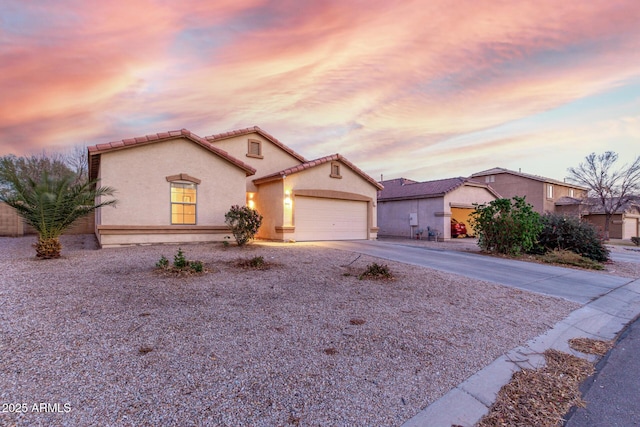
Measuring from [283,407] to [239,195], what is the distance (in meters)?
12.1

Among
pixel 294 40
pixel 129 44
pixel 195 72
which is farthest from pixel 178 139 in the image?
pixel 294 40

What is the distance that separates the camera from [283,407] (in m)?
2.51

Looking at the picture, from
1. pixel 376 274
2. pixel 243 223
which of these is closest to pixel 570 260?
pixel 376 274

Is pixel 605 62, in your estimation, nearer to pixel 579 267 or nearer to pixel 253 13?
pixel 579 267

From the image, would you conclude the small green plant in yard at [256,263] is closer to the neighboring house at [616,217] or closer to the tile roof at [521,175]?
the tile roof at [521,175]

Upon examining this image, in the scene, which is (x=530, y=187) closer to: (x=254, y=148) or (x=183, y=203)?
(x=254, y=148)

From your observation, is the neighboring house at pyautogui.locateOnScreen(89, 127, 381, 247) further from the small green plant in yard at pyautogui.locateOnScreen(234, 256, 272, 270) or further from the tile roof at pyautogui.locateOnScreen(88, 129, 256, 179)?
the small green plant in yard at pyautogui.locateOnScreen(234, 256, 272, 270)

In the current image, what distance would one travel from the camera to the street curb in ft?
8.70

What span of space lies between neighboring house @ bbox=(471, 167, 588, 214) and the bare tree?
1131 millimetres

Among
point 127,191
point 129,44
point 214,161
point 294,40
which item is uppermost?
point 294,40

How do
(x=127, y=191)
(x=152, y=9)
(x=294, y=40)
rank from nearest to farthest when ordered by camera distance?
(x=152, y=9), (x=294, y=40), (x=127, y=191)

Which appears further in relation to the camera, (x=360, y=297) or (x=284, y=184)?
(x=284, y=184)

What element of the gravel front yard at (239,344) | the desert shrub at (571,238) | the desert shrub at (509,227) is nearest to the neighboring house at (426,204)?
the desert shrub at (509,227)

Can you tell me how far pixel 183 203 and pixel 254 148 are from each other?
6.90 m
